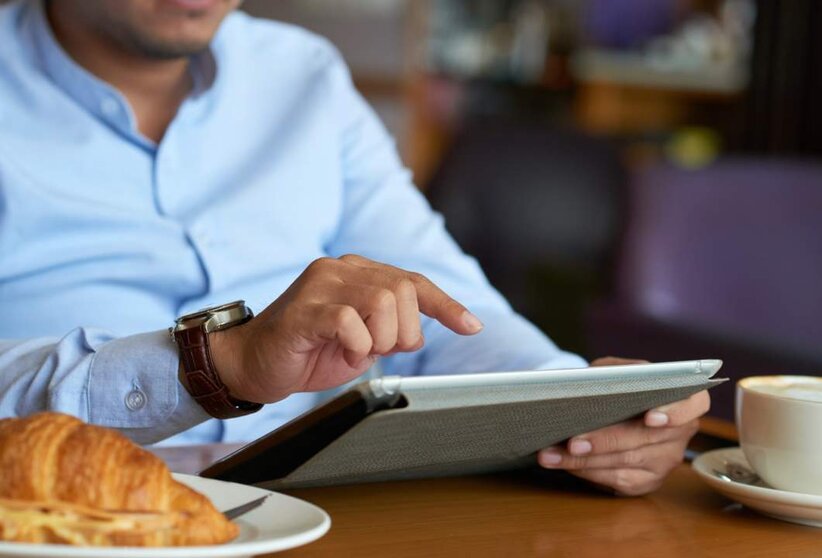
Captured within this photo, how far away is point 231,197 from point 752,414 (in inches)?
27.7

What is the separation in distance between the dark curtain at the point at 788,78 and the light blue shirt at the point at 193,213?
258cm

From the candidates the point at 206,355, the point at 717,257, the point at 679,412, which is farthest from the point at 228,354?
the point at 717,257

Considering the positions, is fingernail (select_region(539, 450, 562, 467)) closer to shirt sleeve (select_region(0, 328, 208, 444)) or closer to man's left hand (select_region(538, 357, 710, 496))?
man's left hand (select_region(538, 357, 710, 496))

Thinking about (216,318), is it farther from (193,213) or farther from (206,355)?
(193,213)

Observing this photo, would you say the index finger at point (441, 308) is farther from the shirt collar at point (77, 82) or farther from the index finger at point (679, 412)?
the shirt collar at point (77, 82)

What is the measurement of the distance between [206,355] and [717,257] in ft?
5.22

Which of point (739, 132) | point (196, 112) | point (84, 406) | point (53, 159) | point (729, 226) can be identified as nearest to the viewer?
point (84, 406)

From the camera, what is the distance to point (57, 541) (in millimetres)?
600

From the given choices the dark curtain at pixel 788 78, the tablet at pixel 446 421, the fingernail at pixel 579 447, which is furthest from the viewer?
the dark curtain at pixel 788 78

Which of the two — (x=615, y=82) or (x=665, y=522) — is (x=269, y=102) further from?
(x=615, y=82)

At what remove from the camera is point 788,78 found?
3836mm

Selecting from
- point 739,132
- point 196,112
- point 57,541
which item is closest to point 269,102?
point 196,112

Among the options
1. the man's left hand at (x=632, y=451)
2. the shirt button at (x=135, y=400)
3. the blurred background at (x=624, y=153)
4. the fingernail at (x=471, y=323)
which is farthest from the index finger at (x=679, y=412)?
the blurred background at (x=624, y=153)

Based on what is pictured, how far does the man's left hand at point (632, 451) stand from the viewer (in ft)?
3.01
